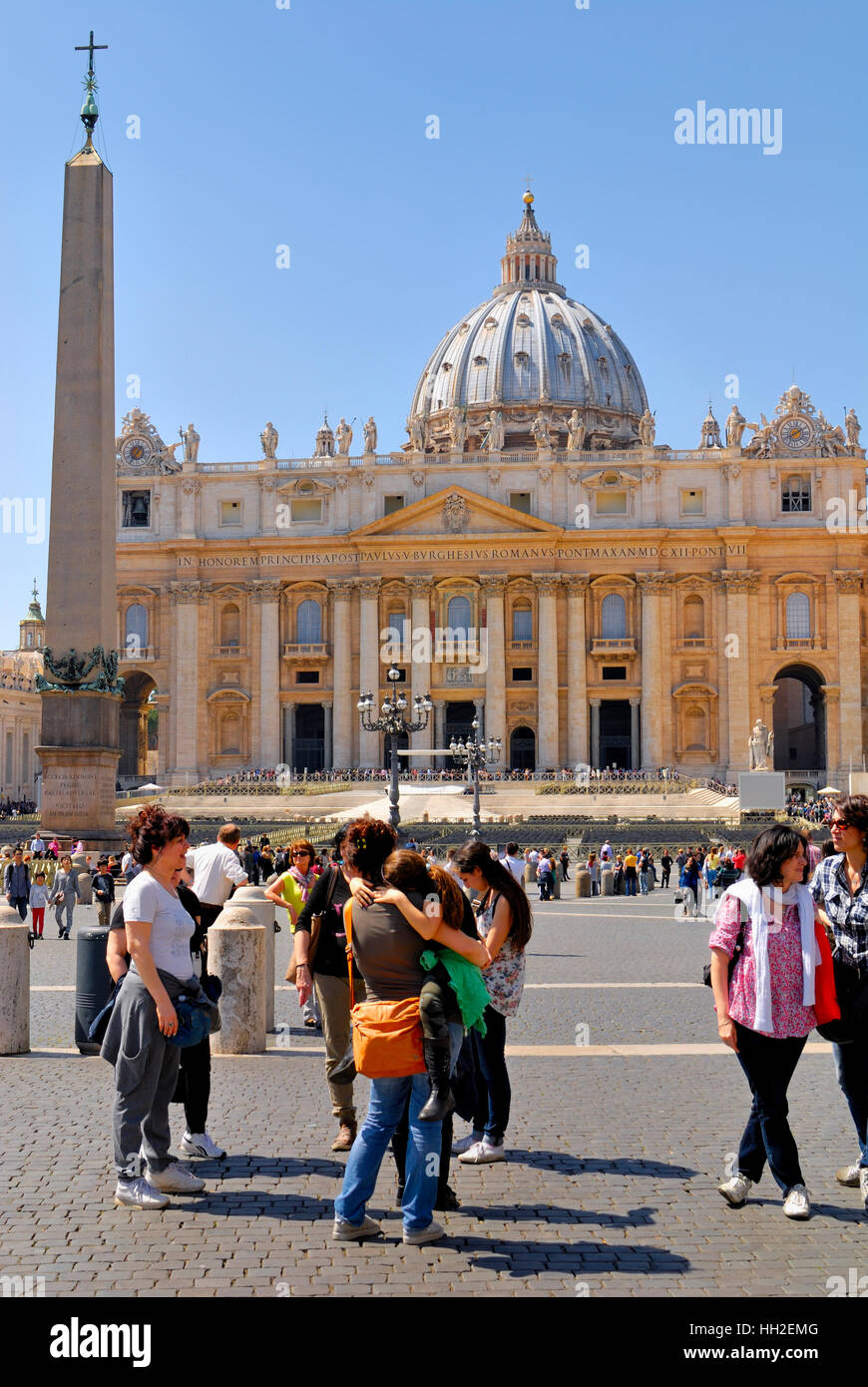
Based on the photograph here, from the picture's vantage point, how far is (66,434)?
2338cm

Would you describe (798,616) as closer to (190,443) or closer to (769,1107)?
(190,443)

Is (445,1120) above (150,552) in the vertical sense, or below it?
below

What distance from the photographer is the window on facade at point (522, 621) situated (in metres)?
74.6

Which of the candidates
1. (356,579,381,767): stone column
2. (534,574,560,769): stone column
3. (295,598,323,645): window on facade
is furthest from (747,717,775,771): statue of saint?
(295,598,323,645): window on facade

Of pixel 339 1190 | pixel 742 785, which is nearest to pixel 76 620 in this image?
pixel 339 1190

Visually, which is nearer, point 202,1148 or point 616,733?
point 202,1148

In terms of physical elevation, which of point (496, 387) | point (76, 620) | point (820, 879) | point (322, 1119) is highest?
point (496, 387)

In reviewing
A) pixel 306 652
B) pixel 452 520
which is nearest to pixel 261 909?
pixel 452 520

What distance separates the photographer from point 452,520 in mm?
73875

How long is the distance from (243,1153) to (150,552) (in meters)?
70.9

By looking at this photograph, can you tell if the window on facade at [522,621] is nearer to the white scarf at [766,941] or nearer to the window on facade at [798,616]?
the window on facade at [798,616]

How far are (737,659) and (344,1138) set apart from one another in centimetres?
6661

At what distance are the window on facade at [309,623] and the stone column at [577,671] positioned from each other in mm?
13154
